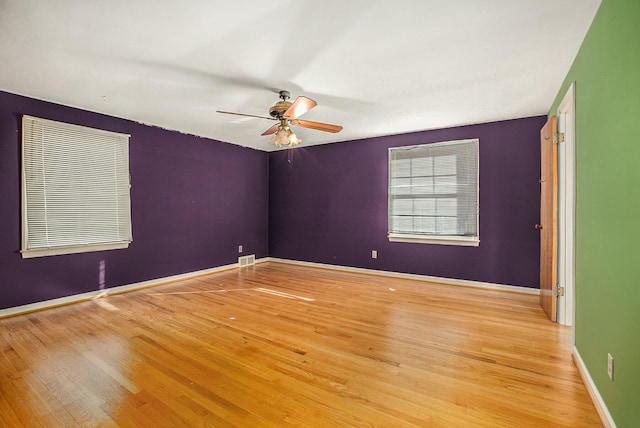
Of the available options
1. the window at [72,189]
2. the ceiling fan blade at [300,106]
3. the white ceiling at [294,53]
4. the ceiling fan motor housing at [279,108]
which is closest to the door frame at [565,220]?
the white ceiling at [294,53]

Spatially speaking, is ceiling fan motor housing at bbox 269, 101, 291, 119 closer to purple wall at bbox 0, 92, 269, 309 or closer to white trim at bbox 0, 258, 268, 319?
purple wall at bbox 0, 92, 269, 309

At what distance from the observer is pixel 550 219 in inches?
122

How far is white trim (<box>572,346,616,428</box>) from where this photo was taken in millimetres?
1562

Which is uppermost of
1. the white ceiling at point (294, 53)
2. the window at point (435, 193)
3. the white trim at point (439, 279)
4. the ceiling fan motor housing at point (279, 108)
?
the white ceiling at point (294, 53)

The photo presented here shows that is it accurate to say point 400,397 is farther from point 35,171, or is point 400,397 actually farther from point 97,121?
point 97,121

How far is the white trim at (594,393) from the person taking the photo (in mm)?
1562

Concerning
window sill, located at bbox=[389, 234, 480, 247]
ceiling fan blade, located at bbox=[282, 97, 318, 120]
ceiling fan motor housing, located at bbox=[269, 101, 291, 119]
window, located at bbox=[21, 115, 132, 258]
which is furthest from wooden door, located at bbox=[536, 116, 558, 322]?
window, located at bbox=[21, 115, 132, 258]

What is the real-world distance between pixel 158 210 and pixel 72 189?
3.66 ft

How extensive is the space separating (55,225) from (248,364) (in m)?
3.04

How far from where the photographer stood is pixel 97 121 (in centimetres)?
393

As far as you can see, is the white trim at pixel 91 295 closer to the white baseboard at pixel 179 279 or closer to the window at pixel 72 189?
the white baseboard at pixel 179 279

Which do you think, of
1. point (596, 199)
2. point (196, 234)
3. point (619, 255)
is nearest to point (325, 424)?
point (619, 255)

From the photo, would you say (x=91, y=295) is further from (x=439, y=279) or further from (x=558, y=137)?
(x=558, y=137)

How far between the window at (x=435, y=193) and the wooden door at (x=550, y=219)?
44.4 inches
